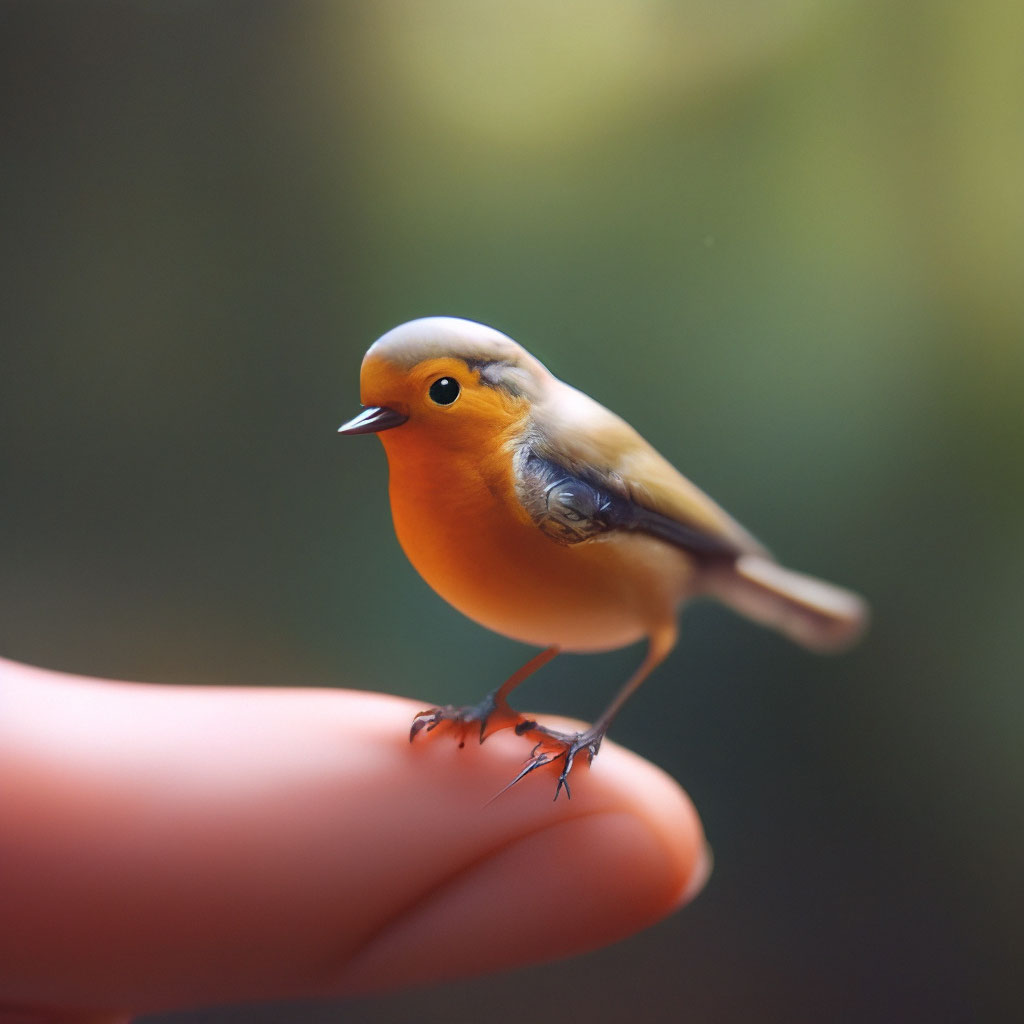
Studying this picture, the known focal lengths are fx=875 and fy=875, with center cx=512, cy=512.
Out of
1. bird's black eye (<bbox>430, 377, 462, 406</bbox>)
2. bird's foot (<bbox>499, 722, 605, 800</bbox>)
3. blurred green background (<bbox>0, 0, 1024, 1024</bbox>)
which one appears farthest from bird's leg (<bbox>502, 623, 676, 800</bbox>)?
bird's black eye (<bbox>430, 377, 462, 406</bbox>)

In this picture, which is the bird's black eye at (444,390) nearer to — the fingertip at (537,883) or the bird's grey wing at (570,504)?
the bird's grey wing at (570,504)

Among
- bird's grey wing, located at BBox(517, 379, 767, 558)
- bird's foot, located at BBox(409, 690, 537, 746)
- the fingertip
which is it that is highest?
bird's grey wing, located at BBox(517, 379, 767, 558)

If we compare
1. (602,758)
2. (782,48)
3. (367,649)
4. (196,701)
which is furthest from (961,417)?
(196,701)

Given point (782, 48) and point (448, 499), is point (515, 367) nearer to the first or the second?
point (448, 499)

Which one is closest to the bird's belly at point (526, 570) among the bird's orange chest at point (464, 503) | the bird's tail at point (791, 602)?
the bird's orange chest at point (464, 503)

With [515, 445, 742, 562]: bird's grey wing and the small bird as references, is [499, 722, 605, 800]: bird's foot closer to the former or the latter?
the small bird

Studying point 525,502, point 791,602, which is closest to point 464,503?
point 525,502

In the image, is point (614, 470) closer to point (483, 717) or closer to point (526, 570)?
point (526, 570)
